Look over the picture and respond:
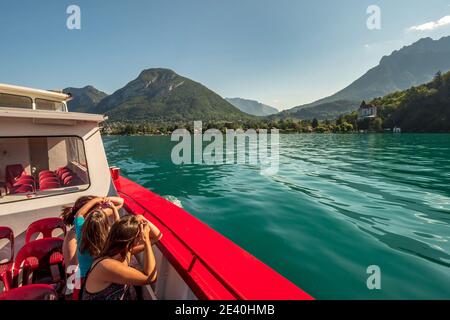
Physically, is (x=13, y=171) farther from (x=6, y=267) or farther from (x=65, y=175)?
(x=6, y=267)

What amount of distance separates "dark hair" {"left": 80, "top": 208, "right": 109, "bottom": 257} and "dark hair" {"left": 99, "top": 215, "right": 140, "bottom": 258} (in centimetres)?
22

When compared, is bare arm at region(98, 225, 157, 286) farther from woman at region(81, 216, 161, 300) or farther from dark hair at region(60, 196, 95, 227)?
dark hair at region(60, 196, 95, 227)

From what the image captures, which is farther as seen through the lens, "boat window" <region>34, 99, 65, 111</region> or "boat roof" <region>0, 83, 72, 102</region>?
"boat window" <region>34, 99, 65, 111</region>

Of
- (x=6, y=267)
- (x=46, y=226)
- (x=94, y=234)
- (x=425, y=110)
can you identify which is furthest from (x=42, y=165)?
(x=425, y=110)

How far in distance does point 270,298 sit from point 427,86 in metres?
135

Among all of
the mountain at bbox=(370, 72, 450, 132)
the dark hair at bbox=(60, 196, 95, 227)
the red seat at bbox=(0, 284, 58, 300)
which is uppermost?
the mountain at bbox=(370, 72, 450, 132)

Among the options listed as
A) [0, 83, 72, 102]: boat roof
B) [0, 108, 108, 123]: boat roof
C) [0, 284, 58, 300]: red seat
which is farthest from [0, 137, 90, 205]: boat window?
[0, 284, 58, 300]: red seat

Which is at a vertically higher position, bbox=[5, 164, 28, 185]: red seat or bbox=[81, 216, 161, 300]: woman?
bbox=[5, 164, 28, 185]: red seat

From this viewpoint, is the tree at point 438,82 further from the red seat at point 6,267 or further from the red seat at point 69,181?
the red seat at point 6,267

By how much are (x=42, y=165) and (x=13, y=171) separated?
74 cm

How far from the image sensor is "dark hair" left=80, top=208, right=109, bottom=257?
2.74 m

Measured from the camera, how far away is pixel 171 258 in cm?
323

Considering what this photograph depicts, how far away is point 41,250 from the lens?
3.48m
